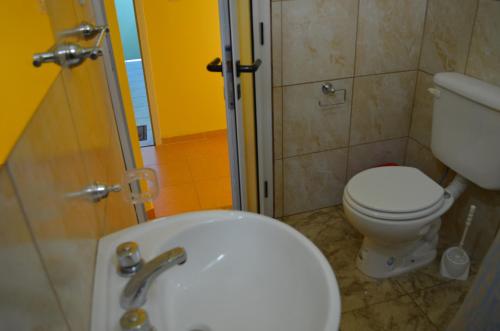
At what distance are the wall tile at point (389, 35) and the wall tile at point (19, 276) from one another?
1.83 m

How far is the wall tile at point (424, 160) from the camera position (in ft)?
6.91

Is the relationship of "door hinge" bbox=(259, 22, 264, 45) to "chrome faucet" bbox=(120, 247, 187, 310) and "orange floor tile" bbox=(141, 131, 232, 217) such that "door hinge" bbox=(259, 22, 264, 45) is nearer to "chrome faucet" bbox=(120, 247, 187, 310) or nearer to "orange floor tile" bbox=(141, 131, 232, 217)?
"orange floor tile" bbox=(141, 131, 232, 217)

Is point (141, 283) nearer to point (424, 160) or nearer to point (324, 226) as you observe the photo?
point (324, 226)

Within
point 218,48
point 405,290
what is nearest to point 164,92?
point 218,48

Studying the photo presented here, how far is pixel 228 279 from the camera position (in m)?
0.93

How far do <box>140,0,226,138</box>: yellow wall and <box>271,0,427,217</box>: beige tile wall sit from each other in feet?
4.77

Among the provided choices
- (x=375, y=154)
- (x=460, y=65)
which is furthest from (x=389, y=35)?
(x=375, y=154)

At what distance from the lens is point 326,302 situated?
751 mm

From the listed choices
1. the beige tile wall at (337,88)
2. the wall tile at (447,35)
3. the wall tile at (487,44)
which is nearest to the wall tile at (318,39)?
the beige tile wall at (337,88)

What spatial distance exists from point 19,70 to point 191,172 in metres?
2.55

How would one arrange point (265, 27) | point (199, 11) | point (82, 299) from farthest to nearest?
1. point (199, 11)
2. point (265, 27)
3. point (82, 299)

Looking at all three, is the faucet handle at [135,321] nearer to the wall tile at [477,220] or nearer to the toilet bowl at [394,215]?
the toilet bowl at [394,215]

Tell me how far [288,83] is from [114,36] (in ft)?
3.03

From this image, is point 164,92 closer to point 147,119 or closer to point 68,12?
point 147,119
